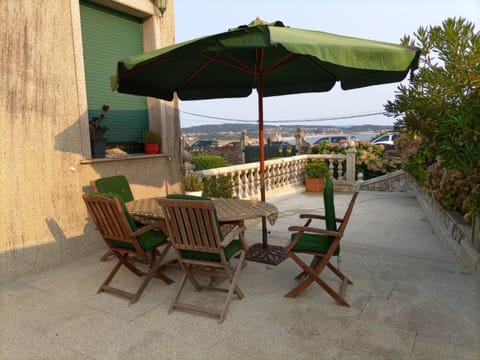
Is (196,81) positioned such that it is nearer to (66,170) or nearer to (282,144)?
(66,170)

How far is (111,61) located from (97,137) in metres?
1.28

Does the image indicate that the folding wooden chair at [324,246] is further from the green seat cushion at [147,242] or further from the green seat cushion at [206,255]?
the green seat cushion at [147,242]

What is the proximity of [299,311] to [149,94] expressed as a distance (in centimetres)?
332

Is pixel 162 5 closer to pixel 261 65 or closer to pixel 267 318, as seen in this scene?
pixel 261 65

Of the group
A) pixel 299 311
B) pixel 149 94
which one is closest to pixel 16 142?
pixel 149 94

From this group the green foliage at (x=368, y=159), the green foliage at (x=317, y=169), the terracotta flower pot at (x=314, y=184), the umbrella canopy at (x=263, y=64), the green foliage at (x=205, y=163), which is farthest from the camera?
the green foliage at (x=205, y=163)

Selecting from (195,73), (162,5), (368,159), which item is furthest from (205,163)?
(195,73)

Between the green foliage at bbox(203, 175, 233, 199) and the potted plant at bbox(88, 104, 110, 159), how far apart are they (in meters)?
2.14

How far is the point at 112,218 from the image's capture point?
3262mm

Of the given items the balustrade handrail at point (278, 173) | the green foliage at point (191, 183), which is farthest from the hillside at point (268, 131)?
the green foliage at point (191, 183)

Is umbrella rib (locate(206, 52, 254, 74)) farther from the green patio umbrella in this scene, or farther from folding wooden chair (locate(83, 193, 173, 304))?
folding wooden chair (locate(83, 193, 173, 304))

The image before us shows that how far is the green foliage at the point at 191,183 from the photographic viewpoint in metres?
6.13

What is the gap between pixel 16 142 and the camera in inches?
155

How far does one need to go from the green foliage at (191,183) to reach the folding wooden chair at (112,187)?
1549mm
